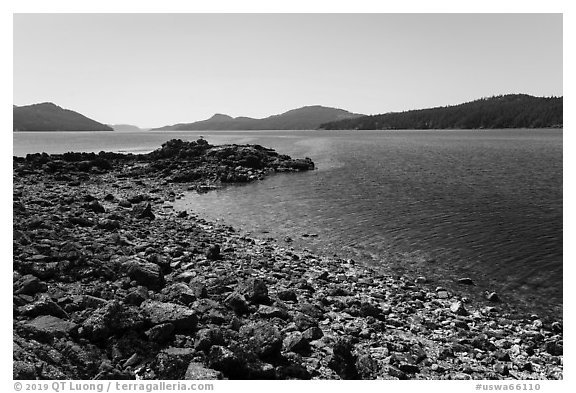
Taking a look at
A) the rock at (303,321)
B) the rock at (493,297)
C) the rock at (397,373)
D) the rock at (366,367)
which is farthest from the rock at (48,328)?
the rock at (493,297)

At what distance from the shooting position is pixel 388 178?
4884 centimetres

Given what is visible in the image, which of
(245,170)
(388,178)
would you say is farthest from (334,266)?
(245,170)

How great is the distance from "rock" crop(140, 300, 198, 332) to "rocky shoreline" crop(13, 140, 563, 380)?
3 cm

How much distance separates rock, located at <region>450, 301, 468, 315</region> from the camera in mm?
14367

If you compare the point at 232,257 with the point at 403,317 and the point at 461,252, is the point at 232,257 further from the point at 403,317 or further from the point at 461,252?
the point at 461,252

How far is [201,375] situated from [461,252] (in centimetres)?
1672

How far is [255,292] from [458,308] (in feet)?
25.2

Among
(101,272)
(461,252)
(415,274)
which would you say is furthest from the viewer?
(461,252)

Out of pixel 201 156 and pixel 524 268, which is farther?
pixel 201 156

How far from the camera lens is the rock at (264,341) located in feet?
34.5

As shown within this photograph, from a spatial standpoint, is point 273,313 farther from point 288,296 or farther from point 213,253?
point 213,253

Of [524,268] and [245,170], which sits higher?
[245,170]
